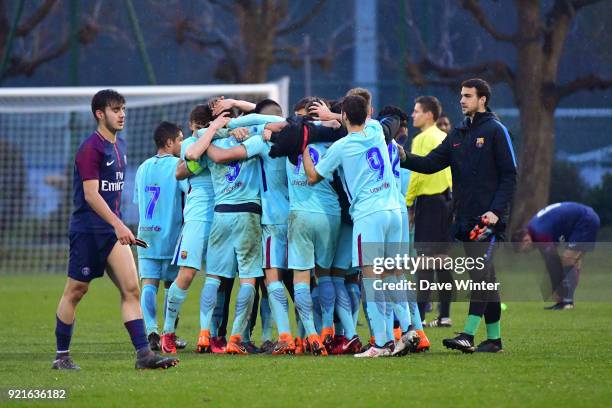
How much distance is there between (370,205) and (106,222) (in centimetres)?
216

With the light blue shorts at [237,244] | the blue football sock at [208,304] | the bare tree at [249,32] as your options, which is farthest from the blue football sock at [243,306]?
the bare tree at [249,32]

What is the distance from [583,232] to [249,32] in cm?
1095

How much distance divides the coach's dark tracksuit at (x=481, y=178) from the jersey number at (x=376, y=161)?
84 centimetres

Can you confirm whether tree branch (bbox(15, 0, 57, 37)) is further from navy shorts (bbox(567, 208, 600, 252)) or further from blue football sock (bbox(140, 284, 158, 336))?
blue football sock (bbox(140, 284, 158, 336))

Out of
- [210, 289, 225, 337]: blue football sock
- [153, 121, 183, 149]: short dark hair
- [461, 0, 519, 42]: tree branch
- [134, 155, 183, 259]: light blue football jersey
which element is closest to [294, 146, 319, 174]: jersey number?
[210, 289, 225, 337]: blue football sock

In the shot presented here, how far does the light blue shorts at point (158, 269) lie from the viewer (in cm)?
1159

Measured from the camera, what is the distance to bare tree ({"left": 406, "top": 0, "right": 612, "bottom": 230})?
22672 millimetres

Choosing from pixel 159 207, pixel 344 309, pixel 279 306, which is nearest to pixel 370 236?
pixel 344 309

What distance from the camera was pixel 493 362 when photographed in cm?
936

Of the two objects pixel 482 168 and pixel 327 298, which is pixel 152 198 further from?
pixel 482 168

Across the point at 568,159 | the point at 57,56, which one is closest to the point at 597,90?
the point at 568,159

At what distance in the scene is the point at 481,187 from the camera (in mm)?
10094

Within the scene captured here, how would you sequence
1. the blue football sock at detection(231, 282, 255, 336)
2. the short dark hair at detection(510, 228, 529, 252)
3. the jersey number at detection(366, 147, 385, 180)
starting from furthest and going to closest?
the short dark hair at detection(510, 228, 529, 252), the blue football sock at detection(231, 282, 255, 336), the jersey number at detection(366, 147, 385, 180)

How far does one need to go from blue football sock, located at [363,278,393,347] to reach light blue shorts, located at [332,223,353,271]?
29.7 inches
